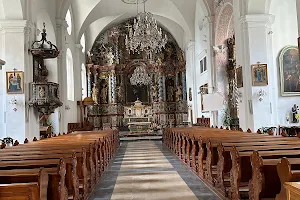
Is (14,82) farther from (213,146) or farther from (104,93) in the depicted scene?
(104,93)

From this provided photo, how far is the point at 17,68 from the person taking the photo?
1043cm

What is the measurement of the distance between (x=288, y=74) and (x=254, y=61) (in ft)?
8.45

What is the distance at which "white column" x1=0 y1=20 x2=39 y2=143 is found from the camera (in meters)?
10.3

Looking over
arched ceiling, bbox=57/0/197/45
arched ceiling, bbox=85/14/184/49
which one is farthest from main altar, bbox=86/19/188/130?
arched ceiling, bbox=57/0/197/45

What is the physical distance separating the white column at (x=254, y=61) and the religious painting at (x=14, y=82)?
7.24 m

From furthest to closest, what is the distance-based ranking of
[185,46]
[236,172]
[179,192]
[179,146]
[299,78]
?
[185,46] < [299,78] < [179,146] < [179,192] < [236,172]

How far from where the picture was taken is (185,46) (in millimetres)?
23281

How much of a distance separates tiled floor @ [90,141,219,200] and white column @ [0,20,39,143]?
3652mm

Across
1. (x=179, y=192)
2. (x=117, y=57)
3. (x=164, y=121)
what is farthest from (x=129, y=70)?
(x=179, y=192)

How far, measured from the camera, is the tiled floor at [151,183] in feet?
16.8

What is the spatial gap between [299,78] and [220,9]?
4.70m

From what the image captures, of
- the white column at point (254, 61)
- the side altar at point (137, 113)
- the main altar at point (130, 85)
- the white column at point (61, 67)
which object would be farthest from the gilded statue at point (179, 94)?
the white column at point (254, 61)

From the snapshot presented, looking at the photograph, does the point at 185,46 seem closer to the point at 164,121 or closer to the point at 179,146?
the point at 164,121

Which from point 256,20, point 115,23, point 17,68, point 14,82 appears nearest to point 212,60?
point 256,20
